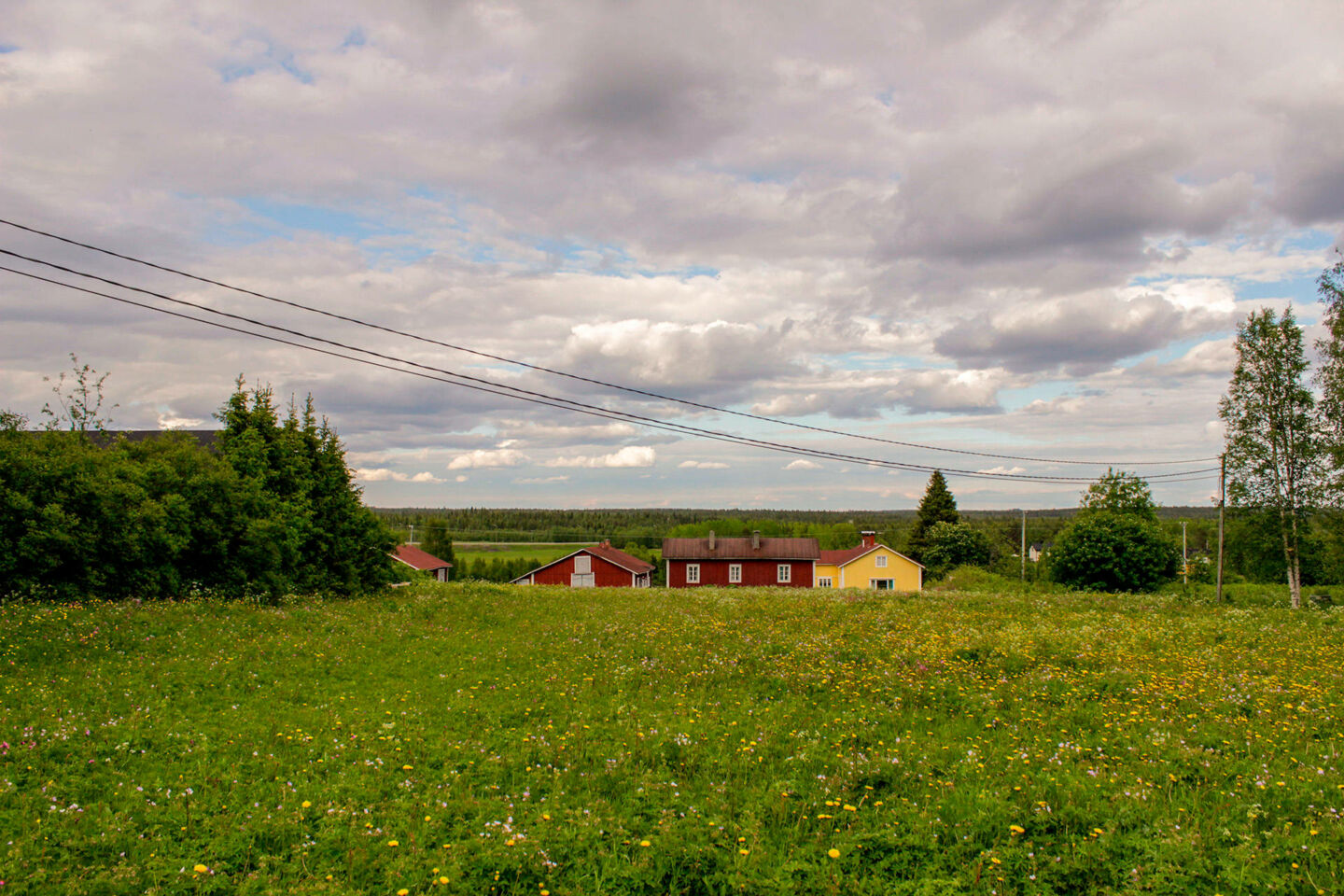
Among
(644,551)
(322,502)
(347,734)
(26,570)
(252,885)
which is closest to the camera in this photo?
(252,885)

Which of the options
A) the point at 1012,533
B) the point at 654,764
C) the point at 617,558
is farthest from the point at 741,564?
the point at 1012,533

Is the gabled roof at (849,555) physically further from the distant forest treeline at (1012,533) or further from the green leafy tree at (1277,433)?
the green leafy tree at (1277,433)

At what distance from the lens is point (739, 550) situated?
59.1m

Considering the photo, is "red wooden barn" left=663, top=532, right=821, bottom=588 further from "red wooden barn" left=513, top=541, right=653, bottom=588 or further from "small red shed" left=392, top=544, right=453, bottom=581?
"small red shed" left=392, top=544, right=453, bottom=581

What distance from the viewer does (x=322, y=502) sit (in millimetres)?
25688

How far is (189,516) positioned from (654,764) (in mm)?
17832

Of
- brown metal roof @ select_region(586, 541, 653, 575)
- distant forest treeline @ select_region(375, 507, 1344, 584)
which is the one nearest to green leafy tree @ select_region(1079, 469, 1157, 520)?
distant forest treeline @ select_region(375, 507, 1344, 584)

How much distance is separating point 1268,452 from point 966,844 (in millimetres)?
37210

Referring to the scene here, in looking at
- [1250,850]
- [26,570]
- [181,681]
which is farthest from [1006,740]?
[26,570]

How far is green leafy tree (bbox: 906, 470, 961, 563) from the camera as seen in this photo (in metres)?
78.2

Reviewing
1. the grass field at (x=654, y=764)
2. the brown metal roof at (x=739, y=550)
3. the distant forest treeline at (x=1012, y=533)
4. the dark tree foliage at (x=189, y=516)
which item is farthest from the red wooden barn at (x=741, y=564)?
the grass field at (x=654, y=764)

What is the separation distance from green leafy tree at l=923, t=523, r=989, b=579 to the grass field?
58701mm

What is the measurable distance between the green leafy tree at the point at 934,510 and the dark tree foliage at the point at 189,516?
64768mm

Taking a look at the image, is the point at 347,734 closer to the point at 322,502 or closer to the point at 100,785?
the point at 100,785
